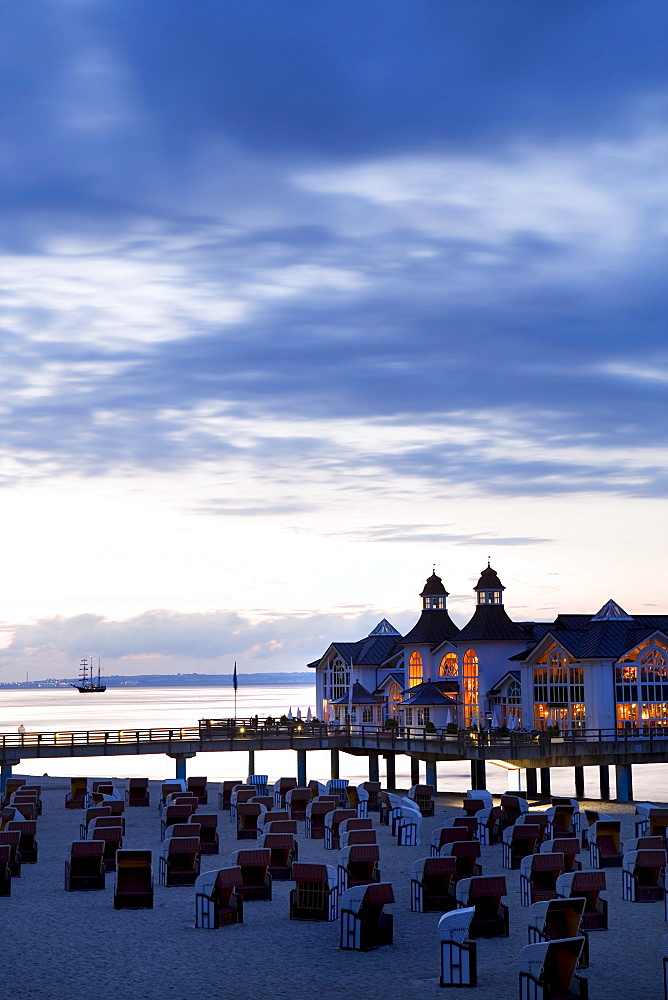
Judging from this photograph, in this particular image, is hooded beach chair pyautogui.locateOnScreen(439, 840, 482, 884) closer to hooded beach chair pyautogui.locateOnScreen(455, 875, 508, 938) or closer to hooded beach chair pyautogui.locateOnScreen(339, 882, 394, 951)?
hooded beach chair pyautogui.locateOnScreen(455, 875, 508, 938)

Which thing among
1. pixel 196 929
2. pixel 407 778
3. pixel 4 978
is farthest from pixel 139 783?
pixel 407 778

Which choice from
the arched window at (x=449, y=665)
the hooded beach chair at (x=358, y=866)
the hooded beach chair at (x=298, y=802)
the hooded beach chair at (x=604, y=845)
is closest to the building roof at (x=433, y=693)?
the arched window at (x=449, y=665)

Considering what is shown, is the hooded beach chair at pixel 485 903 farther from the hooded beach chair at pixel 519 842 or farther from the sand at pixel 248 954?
the hooded beach chair at pixel 519 842

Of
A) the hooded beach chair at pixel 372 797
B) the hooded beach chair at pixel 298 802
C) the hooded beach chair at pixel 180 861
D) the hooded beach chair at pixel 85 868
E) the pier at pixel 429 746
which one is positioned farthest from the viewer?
the pier at pixel 429 746

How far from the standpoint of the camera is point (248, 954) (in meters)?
18.7

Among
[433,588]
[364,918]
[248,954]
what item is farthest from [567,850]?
[433,588]

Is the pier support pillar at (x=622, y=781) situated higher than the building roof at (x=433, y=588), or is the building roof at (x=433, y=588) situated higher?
the building roof at (x=433, y=588)

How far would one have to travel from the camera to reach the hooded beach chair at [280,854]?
26.1 meters

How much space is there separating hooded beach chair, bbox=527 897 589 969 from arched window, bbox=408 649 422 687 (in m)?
47.0

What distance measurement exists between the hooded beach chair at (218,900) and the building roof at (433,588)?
4642 centimetres

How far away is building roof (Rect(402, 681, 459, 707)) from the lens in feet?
198

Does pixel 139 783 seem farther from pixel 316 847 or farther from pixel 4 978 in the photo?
pixel 4 978

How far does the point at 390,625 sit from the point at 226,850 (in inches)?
1654

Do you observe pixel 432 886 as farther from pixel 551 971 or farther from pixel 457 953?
pixel 551 971
